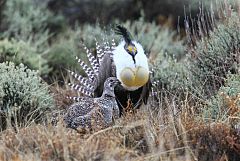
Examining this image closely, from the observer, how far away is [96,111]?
6738 millimetres

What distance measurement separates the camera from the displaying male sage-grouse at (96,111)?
6.73 meters

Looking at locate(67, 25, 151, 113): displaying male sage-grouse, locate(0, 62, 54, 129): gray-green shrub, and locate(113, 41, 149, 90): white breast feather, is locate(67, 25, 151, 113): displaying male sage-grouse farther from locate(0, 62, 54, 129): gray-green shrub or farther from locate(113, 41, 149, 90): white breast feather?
locate(0, 62, 54, 129): gray-green shrub

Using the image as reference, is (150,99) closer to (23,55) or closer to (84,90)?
(84,90)

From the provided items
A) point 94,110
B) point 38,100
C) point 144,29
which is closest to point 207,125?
point 94,110

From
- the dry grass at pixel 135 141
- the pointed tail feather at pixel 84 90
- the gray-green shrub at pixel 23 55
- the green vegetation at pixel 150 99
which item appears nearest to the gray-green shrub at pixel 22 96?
the green vegetation at pixel 150 99

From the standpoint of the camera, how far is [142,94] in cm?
771

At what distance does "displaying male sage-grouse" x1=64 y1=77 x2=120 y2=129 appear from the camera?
265 inches

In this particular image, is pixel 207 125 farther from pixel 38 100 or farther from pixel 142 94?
pixel 38 100

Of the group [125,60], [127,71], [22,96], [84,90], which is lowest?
[84,90]

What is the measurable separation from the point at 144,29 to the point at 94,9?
1955 mm

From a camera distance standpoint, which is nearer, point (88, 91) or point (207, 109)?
point (207, 109)

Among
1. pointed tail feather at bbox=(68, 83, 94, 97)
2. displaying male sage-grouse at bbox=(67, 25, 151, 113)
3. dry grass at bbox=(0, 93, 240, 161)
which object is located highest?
displaying male sage-grouse at bbox=(67, 25, 151, 113)

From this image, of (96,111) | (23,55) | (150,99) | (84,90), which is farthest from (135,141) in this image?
(23,55)

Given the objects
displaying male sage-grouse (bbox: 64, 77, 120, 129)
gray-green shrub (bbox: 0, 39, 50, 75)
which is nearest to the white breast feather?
displaying male sage-grouse (bbox: 64, 77, 120, 129)
